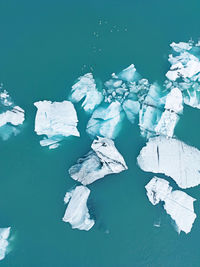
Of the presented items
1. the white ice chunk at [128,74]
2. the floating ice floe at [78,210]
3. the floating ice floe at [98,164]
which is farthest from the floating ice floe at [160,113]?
the floating ice floe at [78,210]

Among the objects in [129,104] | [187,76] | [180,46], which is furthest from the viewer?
[180,46]

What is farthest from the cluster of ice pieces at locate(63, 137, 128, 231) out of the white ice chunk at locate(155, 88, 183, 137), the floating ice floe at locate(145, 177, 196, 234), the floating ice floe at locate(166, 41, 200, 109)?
the floating ice floe at locate(166, 41, 200, 109)

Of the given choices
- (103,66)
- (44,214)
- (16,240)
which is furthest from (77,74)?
(16,240)

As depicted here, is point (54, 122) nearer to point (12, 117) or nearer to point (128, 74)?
point (12, 117)

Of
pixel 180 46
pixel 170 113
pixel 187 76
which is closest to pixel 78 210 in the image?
pixel 170 113

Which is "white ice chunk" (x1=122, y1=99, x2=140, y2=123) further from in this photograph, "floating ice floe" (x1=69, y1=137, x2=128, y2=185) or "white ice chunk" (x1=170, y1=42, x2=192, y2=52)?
"white ice chunk" (x1=170, y1=42, x2=192, y2=52)

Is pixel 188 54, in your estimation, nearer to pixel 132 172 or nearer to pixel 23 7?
pixel 132 172
